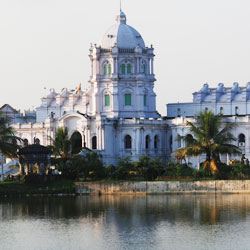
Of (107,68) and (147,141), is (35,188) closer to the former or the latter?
(147,141)

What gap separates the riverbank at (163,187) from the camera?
246 ft

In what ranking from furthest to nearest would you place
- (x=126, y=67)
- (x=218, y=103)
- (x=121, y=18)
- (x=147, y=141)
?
(x=218, y=103), (x=121, y=18), (x=126, y=67), (x=147, y=141)

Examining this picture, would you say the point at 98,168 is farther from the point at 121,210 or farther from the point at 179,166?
the point at 121,210

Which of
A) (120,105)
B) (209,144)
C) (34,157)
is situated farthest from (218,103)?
(34,157)

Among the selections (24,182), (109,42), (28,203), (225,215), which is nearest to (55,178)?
(24,182)

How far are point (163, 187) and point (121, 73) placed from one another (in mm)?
33615

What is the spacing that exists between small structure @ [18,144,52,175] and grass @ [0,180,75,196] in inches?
126

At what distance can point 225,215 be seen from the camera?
5978 cm

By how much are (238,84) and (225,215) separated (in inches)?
2451

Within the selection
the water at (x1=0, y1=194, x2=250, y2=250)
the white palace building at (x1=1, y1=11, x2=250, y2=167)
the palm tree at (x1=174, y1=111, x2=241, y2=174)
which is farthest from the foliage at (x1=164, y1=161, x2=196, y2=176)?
the white palace building at (x1=1, y1=11, x2=250, y2=167)

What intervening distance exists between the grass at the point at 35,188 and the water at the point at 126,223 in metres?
2.69

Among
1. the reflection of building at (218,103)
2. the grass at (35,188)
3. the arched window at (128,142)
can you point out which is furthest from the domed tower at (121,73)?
the grass at (35,188)

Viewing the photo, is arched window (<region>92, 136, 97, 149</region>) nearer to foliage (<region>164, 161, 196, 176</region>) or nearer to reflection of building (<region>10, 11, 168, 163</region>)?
reflection of building (<region>10, 11, 168, 163</region>)

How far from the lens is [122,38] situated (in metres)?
108
